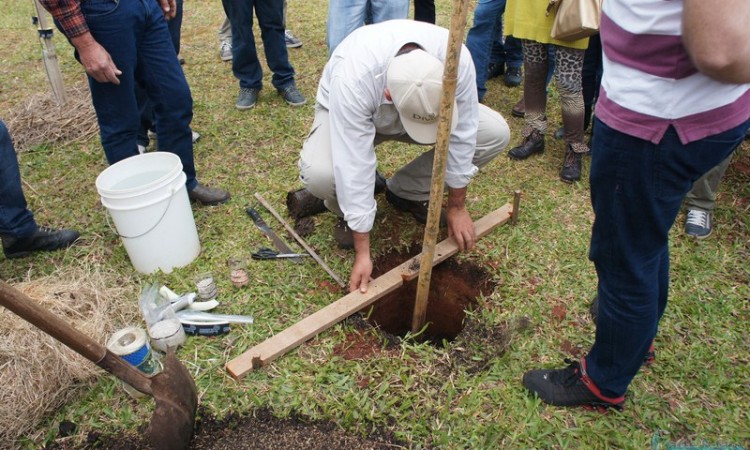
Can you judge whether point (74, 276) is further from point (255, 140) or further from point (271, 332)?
point (255, 140)

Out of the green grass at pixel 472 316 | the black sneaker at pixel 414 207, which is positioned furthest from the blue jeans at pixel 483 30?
the black sneaker at pixel 414 207

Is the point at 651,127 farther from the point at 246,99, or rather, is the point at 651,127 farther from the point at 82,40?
the point at 246,99

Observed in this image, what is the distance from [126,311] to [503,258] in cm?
211

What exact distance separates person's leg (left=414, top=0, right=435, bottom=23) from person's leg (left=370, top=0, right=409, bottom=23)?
1.42m

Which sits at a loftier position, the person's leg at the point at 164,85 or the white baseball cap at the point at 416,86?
the white baseball cap at the point at 416,86

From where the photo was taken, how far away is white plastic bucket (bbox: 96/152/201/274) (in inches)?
106

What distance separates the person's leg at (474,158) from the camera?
10.2 feet

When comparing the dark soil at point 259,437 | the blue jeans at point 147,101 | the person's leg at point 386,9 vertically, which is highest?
the person's leg at point 386,9

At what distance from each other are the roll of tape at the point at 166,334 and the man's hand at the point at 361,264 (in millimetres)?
880

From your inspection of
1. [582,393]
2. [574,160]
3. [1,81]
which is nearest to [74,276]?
[582,393]

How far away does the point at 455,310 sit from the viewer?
301 centimetres

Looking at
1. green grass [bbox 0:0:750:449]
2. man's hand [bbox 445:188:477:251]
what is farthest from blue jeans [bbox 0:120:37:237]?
man's hand [bbox 445:188:477:251]

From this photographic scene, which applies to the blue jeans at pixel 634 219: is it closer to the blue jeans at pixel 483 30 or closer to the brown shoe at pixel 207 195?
the brown shoe at pixel 207 195

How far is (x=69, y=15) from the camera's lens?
8.48 ft
